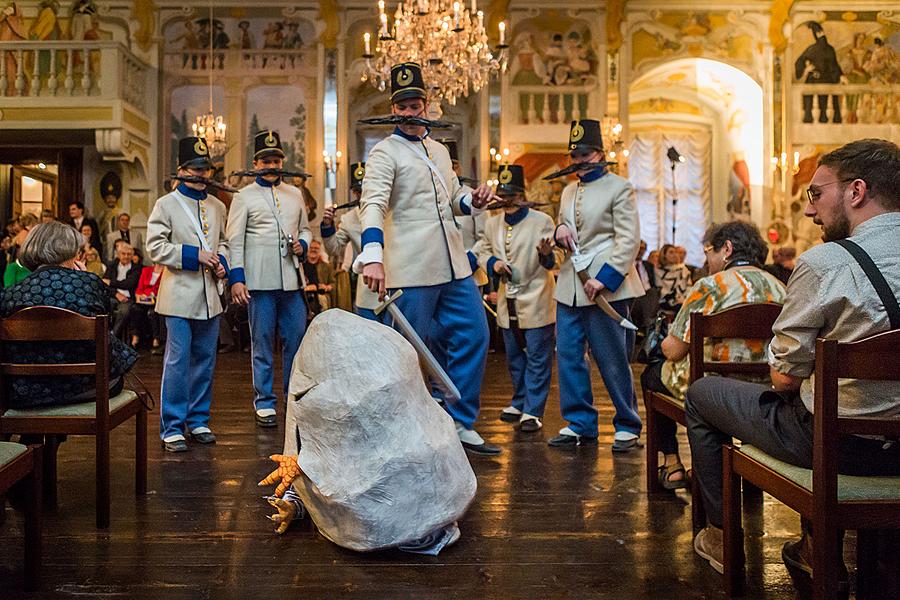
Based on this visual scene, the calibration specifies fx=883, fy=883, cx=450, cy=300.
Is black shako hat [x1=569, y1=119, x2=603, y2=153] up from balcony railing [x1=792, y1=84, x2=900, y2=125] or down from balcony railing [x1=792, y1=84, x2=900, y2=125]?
down

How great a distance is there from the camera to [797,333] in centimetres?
202

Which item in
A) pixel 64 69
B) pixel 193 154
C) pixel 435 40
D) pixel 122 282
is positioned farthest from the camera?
pixel 64 69

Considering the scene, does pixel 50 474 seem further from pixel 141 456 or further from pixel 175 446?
pixel 175 446

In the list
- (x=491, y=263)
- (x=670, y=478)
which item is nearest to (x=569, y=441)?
(x=670, y=478)

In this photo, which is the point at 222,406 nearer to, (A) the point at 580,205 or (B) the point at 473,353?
(B) the point at 473,353

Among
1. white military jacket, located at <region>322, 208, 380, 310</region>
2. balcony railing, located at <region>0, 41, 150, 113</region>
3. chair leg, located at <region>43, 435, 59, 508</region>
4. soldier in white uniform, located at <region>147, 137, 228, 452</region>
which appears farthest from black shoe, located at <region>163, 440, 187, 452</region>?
balcony railing, located at <region>0, 41, 150, 113</region>

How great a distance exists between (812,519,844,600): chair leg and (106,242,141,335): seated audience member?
27.7ft

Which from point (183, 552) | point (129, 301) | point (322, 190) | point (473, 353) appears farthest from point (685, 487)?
point (322, 190)

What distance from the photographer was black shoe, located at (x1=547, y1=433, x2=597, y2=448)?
Answer: 168 inches

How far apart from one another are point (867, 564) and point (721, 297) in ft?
3.54

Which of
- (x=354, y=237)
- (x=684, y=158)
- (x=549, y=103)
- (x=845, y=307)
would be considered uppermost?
(x=549, y=103)

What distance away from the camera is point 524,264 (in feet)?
16.8

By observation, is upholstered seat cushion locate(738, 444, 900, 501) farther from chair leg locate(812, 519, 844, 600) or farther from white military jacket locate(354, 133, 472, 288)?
white military jacket locate(354, 133, 472, 288)

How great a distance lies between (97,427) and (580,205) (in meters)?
2.41
